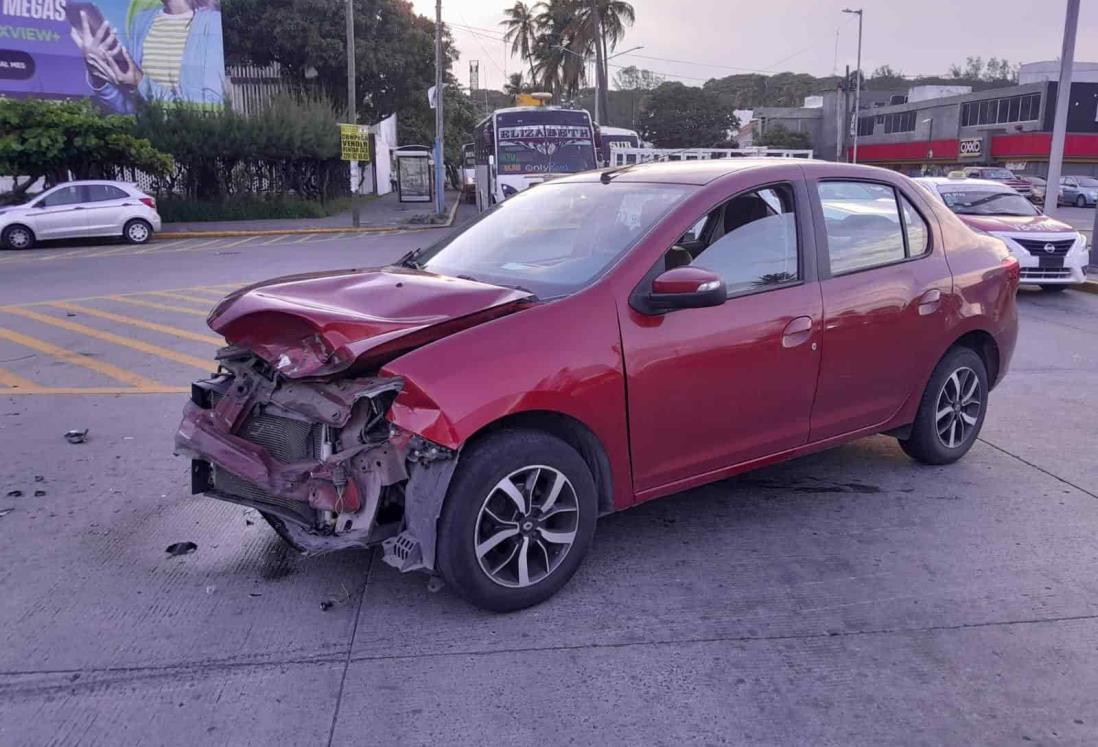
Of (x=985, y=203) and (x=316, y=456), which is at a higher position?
(x=985, y=203)

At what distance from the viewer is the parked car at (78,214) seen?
68.1 feet

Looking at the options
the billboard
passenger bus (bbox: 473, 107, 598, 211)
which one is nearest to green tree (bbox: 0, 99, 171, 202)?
the billboard

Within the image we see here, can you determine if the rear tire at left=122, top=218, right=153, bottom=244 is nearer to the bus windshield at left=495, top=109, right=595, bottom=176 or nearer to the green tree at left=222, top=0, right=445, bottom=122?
the bus windshield at left=495, top=109, right=595, bottom=176

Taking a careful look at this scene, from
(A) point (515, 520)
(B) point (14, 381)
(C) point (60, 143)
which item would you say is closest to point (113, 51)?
(C) point (60, 143)

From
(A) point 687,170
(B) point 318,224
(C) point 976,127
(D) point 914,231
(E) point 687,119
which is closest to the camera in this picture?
(A) point 687,170

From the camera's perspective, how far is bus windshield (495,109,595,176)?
2417 centimetres

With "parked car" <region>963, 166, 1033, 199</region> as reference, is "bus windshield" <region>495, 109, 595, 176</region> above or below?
above

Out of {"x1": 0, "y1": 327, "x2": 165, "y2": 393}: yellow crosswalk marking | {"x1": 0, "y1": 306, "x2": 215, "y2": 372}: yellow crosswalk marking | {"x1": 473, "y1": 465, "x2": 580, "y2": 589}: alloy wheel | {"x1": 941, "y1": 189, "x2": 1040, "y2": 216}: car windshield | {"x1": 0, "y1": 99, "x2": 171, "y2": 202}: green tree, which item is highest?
{"x1": 0, "y1": 99, "x2": 171, "y2": 202}: green tree

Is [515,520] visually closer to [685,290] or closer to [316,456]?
[316,456]

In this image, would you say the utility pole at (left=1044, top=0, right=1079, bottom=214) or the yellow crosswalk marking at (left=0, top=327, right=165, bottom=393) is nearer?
the yellow crosswalk marking at (left=0, top=327, right=165, bottom=393)

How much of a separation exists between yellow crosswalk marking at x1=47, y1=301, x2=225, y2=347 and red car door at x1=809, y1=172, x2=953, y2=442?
6.66 m

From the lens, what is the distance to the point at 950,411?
5.55m

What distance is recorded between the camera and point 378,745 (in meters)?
3.05

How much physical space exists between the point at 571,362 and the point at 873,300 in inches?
77.1
